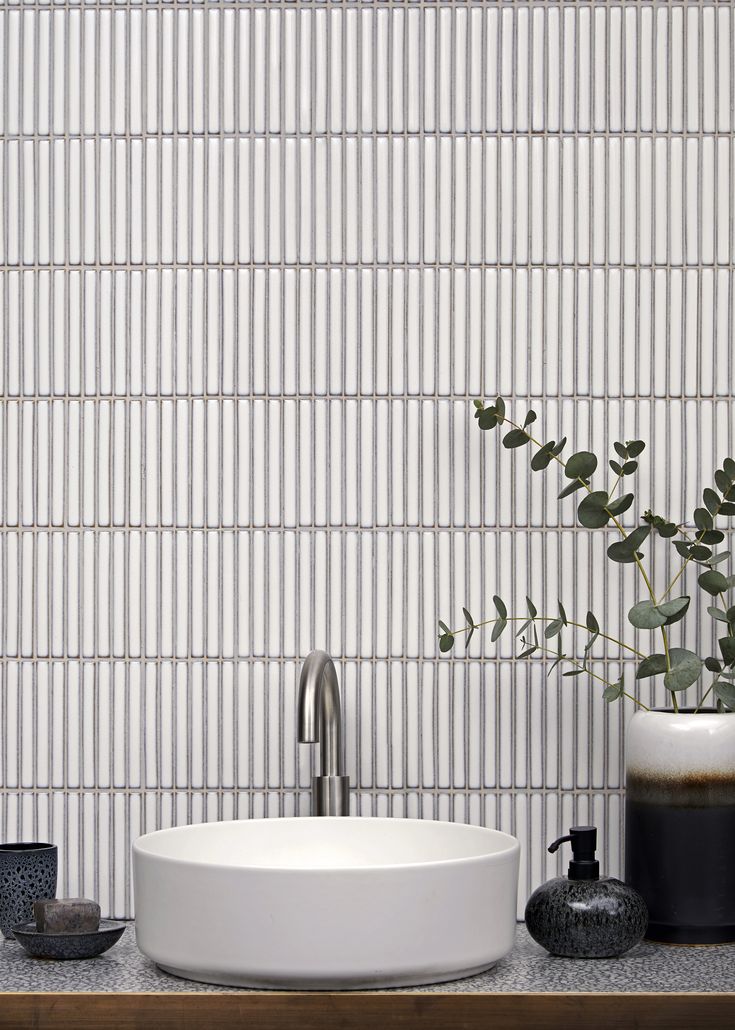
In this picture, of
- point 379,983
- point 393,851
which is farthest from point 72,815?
point 379,983

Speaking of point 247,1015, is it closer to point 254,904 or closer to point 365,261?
point 254,904

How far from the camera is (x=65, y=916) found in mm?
1152

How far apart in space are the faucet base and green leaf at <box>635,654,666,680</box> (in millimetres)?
343

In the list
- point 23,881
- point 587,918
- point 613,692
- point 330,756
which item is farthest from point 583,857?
point 23,881

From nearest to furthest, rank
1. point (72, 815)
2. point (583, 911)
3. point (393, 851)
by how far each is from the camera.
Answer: point (583, 911), point (393, 851), point (72, 815)

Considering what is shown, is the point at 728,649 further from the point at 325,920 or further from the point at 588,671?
the point at 325,920

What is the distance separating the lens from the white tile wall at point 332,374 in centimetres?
140

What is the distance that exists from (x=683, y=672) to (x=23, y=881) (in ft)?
2.36

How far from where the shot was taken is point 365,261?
4.63 ft

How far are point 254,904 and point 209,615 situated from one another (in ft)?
1.48

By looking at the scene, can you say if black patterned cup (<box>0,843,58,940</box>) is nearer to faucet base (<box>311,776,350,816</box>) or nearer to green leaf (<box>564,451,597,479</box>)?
faucet base (<box>311,776,350,816</box>)

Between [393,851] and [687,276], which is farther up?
[687,276]

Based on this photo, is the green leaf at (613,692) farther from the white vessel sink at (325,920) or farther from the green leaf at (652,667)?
the white vessel sink at (325,920)

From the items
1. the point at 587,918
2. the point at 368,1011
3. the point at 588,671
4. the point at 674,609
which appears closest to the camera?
the point at 368,1011
